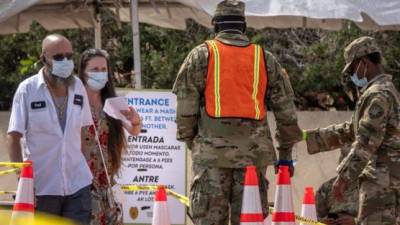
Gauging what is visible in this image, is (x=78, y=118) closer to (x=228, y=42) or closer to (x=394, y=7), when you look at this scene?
(x=228, y=42)

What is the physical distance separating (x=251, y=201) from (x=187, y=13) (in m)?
5.67

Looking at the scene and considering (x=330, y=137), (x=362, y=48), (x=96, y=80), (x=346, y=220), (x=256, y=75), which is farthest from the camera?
(x=346, y=220)

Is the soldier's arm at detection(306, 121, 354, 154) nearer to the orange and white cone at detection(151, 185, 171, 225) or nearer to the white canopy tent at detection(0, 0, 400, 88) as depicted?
the orange and white cone at detection(151, 185, 171, 225)

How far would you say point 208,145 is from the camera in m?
6.82

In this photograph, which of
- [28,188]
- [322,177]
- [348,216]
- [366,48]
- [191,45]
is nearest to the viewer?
[28,188]

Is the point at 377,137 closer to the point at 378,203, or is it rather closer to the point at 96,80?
the point at 378,203

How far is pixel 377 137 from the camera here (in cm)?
741

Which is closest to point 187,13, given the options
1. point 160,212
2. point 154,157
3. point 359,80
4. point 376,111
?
point 154,157

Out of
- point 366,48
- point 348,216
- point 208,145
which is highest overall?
point 366,48

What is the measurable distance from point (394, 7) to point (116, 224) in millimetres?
4171

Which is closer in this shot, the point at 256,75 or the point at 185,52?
the point at 256,75

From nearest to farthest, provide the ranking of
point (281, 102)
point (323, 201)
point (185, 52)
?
point (281, 102) → point (323, 201) → point (185, 52)

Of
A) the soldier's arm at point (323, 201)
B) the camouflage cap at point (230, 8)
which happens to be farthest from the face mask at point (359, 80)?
the soldier's arm at point (323, 201)

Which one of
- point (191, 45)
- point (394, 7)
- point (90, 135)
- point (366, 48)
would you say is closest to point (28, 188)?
point (90, 135)
